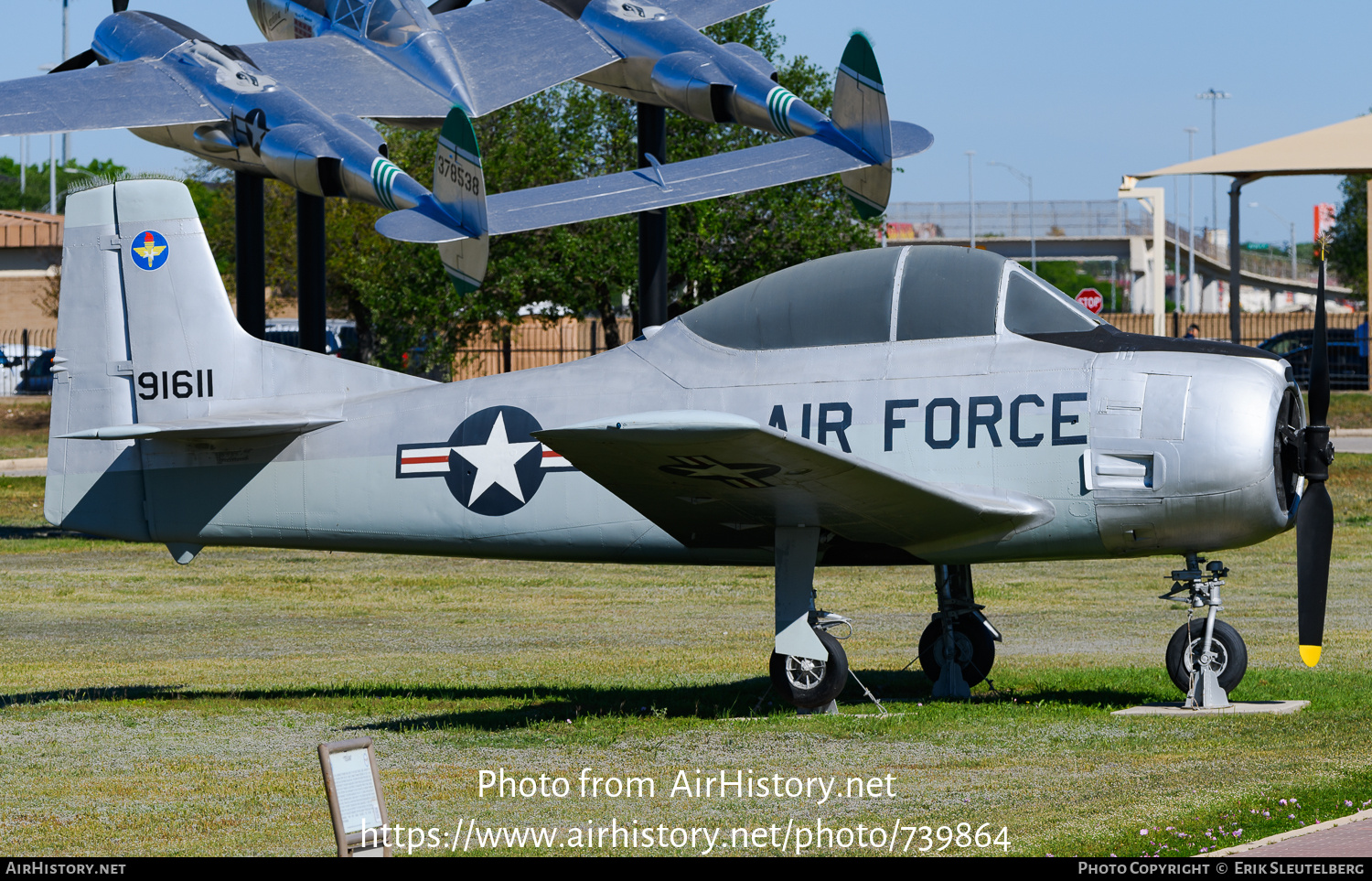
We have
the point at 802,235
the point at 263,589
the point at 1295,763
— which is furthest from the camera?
the point at 802,235

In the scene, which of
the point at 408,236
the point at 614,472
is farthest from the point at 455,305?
the point at 614,472

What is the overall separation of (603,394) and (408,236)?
444 centimetres

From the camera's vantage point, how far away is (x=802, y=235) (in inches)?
1432

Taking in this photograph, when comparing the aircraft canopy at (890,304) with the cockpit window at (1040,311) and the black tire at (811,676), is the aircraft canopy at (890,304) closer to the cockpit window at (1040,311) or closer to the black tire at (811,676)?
the cockpit window at (1040,311)

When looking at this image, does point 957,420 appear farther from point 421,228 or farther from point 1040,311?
point 421,228

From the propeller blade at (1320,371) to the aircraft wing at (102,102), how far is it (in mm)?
12187

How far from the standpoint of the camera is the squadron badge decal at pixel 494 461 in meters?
10.2

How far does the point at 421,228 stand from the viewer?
551 inches

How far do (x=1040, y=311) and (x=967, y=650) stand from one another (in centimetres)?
263

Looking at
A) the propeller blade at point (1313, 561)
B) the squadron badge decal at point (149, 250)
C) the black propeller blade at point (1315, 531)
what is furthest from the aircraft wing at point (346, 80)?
the propeller blade at point (1313, 561)

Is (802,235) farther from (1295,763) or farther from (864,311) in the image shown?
(1295,763)

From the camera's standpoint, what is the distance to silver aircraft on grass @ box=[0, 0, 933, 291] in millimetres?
16266

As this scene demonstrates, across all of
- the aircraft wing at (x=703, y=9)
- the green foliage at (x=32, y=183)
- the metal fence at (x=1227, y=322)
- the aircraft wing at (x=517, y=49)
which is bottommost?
the metal fence at (x=1227, y=322)

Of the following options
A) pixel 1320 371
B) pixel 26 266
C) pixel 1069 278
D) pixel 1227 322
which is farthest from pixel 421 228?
pixel 1069 278
